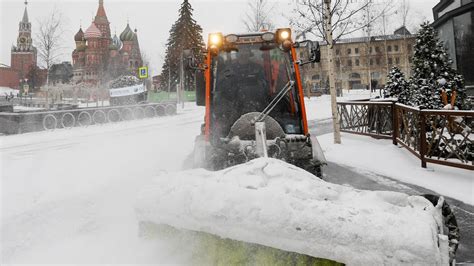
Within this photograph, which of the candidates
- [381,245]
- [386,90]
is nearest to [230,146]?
[381,245]

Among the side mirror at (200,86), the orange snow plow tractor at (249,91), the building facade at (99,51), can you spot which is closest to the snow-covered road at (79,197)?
the orange snow plow tractor at (249,91)

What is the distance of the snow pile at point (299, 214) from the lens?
197 cm

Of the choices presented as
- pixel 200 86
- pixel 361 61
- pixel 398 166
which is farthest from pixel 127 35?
pixel 200 86

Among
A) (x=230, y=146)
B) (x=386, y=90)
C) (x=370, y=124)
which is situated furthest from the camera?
(x=386, y=90)

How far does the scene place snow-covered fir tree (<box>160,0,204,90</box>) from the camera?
1677 inches

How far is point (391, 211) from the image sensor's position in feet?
7.38

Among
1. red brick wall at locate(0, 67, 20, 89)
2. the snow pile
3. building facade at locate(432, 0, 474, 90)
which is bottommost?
the snow pile

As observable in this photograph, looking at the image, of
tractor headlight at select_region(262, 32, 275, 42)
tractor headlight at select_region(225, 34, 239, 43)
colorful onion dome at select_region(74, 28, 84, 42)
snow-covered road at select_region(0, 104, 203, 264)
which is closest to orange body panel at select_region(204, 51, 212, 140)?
tractor headlight at select_region(225, 34, 239, 43)

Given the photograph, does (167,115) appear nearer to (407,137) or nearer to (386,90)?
(386,90)

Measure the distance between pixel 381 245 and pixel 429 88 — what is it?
12.7 meters

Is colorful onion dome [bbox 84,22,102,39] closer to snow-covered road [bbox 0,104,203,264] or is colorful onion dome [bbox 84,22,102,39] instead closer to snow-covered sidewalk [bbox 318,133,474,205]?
snow-covered road [bbox 0,104,203,264]

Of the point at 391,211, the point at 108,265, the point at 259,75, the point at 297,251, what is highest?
the point at 259,75

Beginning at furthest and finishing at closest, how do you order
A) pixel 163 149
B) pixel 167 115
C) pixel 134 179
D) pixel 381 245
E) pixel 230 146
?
pixel 167 115, pixel 163 149, pixel 134 179, pixel 230 146, pixel 381 245

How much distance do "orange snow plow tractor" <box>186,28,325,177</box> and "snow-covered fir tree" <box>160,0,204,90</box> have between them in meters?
37.4
